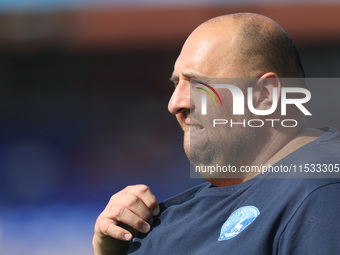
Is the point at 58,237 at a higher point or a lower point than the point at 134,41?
lower

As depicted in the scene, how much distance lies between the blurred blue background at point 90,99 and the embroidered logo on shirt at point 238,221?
174 inches

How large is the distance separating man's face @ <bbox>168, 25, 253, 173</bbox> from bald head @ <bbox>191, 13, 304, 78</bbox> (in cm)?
2

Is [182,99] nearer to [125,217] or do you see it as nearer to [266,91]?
[266,91]

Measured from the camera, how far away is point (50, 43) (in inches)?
240

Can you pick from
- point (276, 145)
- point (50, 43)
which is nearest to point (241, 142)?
point (276, 145)

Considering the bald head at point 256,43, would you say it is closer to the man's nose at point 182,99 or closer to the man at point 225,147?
the man at point 225,147

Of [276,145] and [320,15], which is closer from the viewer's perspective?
[276,145]

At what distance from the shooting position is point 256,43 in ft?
4.07

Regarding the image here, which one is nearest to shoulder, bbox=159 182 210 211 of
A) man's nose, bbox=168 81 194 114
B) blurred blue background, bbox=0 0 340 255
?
man's nose, bbox=168 81 194 114

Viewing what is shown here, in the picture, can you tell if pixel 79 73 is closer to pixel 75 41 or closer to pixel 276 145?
pixel 75 41

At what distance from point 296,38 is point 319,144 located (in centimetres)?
462

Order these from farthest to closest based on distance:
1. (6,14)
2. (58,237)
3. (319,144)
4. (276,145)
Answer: (6,14) < (58,237) < (276,145) < (319,144)

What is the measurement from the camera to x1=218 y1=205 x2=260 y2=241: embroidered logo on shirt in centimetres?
103

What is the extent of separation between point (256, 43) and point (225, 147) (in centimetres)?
29
